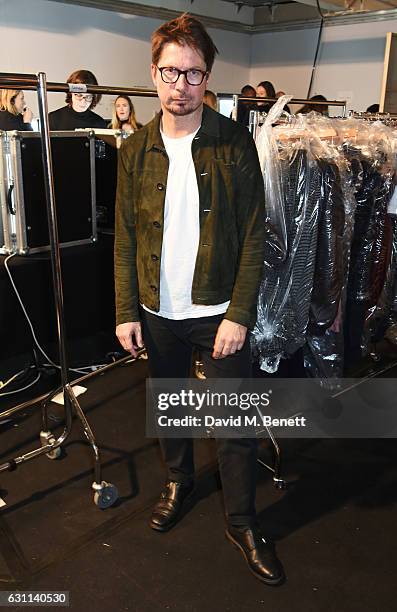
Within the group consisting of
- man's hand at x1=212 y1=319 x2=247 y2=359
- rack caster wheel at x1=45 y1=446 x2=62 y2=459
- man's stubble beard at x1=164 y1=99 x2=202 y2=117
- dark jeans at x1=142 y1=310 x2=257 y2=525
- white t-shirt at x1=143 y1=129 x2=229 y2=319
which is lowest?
rack caster wheel at x1=45 y1=446 x2=62 y2=459

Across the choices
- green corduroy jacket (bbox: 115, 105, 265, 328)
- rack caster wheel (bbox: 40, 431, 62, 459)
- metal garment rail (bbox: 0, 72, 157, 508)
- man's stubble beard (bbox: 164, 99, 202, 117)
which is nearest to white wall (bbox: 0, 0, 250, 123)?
metal garment rail (bbox: 0, 72, 157, 508)

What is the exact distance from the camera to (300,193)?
1749 millimetres

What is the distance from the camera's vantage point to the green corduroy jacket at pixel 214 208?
4.49 ft

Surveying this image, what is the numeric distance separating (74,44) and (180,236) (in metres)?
5.16

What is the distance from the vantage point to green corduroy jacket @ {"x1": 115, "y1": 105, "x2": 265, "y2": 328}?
4.49ft

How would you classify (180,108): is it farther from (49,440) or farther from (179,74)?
(49,440)

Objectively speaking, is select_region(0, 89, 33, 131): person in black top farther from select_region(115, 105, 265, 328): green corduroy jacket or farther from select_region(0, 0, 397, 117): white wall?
select_region(115, 105, 265, 328): green corduroy jacket

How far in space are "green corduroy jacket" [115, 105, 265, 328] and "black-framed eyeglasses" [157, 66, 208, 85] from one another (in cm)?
10

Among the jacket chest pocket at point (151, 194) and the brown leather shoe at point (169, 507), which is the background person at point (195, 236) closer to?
the jacket chest pocket at point (151, 194)

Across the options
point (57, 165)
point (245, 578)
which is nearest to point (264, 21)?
point (57, 165)

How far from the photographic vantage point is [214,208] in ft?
4.50

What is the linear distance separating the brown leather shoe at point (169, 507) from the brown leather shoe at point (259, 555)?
0.73 feet

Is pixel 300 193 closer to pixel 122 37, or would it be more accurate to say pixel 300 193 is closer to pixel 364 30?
pixel 122 37

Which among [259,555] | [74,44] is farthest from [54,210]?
[74,44]
